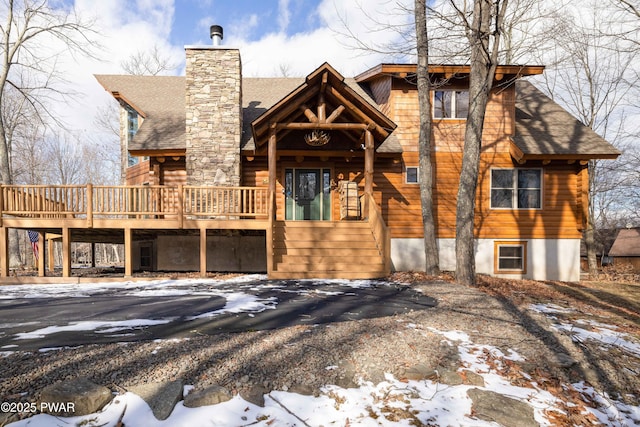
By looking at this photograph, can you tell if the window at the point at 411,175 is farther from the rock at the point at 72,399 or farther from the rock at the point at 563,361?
the rock at the point at 72,399

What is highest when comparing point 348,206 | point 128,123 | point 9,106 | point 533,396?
point 9,106

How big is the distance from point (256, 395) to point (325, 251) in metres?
5.78

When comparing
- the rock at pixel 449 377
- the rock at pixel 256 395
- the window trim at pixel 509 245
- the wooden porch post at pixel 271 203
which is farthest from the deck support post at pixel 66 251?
the window trim at pixel 509 245

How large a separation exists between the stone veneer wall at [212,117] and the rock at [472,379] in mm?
8787

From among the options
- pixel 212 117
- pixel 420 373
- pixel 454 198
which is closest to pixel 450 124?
pixel 454 198

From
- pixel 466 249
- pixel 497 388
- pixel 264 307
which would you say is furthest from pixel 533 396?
pixel 466 249

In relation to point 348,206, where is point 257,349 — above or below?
Result: below

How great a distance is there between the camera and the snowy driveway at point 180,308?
390cm

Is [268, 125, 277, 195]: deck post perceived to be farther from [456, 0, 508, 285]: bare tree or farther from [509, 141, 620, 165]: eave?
[509, 141, 620, 165]: eave

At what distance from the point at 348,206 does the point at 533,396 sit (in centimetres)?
761

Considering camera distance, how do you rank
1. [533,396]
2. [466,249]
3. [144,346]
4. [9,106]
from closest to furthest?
[533,396], [144,346], [466,249], [9,106]

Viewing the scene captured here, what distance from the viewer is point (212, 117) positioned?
10750mm

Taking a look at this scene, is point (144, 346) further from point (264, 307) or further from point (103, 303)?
point (103, 303)

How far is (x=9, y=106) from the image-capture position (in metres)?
23.8
